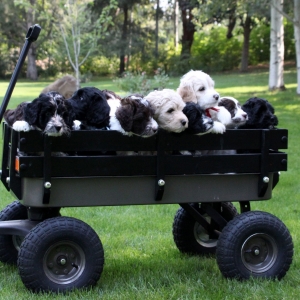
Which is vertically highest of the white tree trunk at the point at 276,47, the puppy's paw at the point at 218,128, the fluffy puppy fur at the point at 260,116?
the white tree trunk at the point at 276,47

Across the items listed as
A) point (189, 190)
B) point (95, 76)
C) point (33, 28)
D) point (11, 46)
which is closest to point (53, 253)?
point (189, 190)

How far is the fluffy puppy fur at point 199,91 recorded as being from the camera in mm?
4047

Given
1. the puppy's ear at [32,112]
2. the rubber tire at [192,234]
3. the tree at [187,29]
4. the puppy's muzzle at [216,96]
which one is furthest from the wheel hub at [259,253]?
the tree at [187,29]

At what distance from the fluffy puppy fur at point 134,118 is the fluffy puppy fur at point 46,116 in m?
0.34

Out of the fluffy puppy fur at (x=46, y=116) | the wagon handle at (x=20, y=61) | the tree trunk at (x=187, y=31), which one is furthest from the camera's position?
the tree trunk at (x=187, y=31)

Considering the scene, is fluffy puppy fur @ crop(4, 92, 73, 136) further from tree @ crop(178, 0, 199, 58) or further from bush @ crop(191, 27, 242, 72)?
tree @ crop(178, 0, 199, 58)

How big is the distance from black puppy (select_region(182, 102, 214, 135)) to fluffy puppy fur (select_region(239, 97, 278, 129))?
46 cm

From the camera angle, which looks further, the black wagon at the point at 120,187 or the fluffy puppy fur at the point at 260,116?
the fluffy puppy fur at the point at 260,116

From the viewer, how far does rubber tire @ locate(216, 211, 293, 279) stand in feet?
12.7

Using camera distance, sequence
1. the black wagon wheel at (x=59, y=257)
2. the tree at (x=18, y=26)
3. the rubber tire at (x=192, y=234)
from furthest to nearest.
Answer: the tree at (x=18, y=26), the rubber tire at (x=192, y=234), the black wagon wheel at (x=59, y=257)

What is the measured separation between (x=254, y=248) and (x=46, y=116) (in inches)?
69.1

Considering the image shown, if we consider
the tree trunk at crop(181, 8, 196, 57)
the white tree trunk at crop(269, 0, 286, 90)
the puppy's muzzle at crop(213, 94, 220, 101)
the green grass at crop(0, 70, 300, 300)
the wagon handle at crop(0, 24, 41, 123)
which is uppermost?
the tree trunk at crop(181, 8, 196, 57)

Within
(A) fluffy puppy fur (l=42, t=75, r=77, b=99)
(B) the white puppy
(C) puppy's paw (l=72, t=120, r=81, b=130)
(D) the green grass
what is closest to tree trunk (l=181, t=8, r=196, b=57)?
(A) fluffy puppy fur (l=42, t=75, r=77, b=99)

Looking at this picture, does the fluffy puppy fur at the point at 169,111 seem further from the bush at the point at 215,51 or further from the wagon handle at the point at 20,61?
the bush at the point at 215,51
